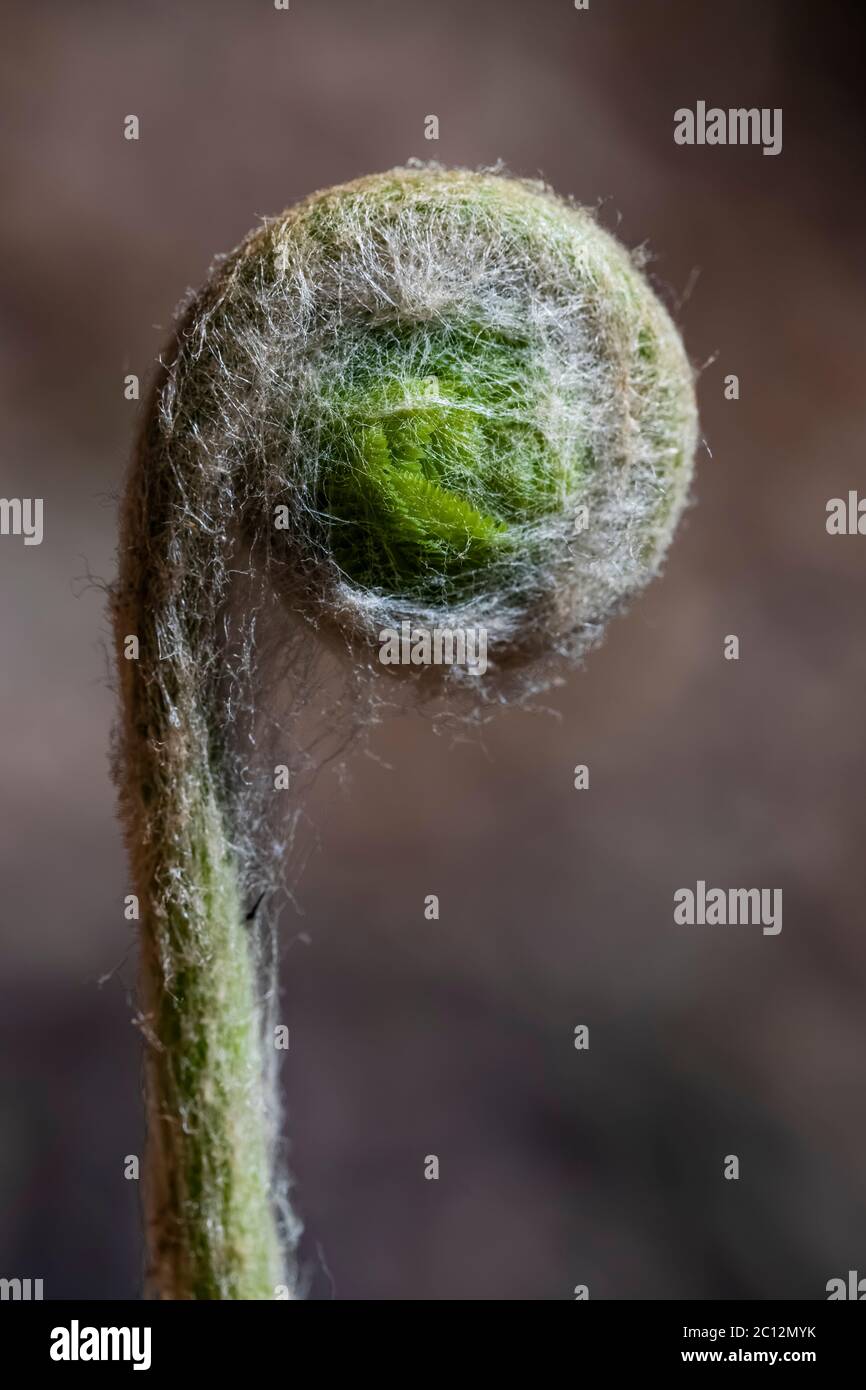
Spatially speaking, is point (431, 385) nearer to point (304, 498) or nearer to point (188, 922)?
point (304, 498)

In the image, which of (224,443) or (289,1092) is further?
(289,1092)

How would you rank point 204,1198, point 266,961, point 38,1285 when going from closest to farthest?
point 204,1198, point 266,961, point 38,1285

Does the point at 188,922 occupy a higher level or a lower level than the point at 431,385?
lower

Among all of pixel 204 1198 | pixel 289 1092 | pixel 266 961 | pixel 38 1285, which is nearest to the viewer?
pixel 204 1198

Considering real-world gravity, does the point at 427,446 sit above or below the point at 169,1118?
above

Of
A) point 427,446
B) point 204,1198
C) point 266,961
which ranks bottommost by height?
point 204,1198

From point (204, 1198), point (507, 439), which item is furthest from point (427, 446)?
point (204, 1198)

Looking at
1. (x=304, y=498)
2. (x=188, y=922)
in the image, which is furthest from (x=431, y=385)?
(x=188, y=922)

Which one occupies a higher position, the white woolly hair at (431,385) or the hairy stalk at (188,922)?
the white woolly hair at (431,385)

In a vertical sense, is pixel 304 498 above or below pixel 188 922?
above

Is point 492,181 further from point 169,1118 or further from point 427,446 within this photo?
point 169,1118

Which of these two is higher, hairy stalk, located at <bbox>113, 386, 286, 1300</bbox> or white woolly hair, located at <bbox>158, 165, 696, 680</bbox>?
white woolly hair, located at <bbox>158, 165, 696, 680</bbox>
